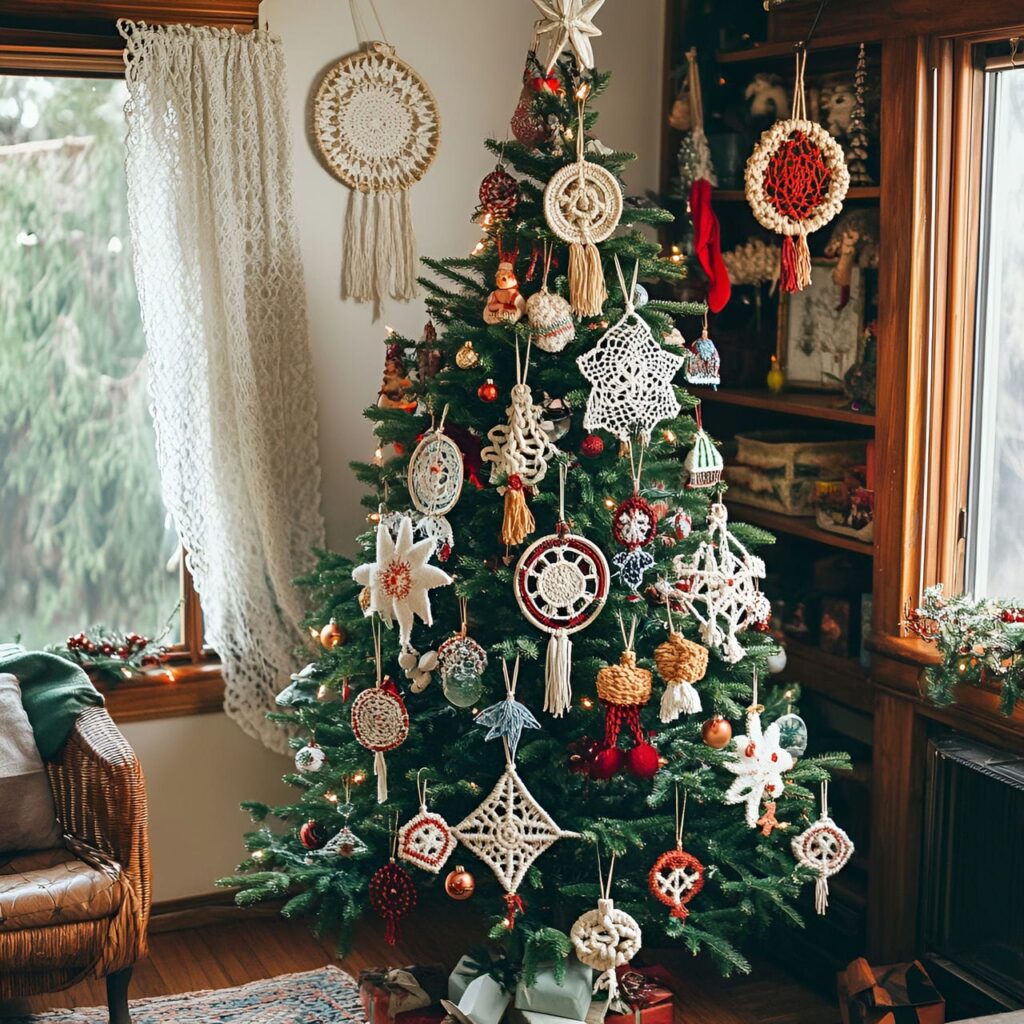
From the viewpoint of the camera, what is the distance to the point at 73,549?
345cm

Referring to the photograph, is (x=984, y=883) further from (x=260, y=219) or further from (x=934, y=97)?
(x=260, y=219)

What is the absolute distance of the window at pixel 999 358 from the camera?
9.27ft

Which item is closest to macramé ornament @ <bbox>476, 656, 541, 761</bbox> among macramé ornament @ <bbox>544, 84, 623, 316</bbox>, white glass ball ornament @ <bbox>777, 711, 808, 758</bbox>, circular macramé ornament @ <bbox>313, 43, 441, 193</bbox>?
white glass ball ornament @ <bbox>777, 711, 808, 758</bbox>

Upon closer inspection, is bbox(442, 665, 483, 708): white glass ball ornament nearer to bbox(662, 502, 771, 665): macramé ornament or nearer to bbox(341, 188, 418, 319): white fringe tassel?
bbox(662, 502, 771, 665): macramé ornament

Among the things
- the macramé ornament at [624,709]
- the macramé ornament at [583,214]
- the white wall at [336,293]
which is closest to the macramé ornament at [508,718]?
the macramé ornament at [624,709]

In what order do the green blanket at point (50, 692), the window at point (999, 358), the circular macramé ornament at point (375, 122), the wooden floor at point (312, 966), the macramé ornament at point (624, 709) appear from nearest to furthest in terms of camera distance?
the macramé ornament at point (624, 709)
the window at point (999, 358)
the green blanket at point (50, 692)
the wooden floor at point (312, 966)
the circular macramé ornament at point (375, 122)

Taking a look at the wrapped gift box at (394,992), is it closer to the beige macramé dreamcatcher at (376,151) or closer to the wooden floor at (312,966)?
the wooden floor at (312,966)

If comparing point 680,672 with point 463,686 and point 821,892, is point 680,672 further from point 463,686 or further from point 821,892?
point 821,892

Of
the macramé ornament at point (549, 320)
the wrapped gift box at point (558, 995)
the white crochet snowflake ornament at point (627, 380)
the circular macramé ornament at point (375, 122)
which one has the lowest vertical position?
the wrapped gift box at point (558, 995)

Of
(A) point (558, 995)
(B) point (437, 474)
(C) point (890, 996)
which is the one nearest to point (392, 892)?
(A) point (558, 995)

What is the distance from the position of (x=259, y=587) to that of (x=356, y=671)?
0.70 m

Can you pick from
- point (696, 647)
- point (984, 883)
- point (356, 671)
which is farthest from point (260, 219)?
point (984, 883)

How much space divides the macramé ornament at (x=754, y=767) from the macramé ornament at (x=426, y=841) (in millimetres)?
568

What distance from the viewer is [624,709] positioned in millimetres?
2604
